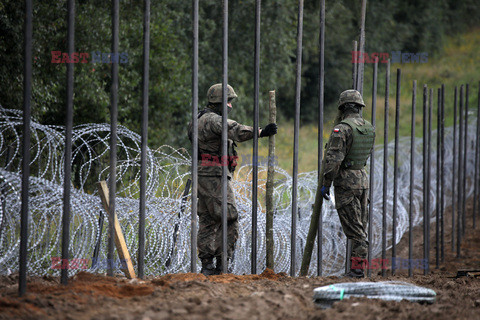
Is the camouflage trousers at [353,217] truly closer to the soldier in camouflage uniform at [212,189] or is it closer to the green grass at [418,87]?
the soldier in camouflage uniform at [212,189]

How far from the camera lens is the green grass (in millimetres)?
21828

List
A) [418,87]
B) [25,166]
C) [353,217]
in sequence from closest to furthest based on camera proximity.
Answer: [25,166] < [353,217] < [418,87]

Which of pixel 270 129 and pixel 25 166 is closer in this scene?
pixel 25 166

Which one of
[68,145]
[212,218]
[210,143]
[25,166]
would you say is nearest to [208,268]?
[212,218]

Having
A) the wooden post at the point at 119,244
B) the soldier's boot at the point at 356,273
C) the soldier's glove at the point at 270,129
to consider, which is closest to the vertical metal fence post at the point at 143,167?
the wooden post at the point at 119,244

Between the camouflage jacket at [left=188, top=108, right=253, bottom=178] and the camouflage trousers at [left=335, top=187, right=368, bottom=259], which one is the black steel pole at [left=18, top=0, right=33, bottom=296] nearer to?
the camouflage jacket at [left=188, top=108, right=253, bottom=178]

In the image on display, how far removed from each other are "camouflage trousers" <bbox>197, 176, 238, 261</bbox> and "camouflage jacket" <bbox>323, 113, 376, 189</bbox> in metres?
1.05

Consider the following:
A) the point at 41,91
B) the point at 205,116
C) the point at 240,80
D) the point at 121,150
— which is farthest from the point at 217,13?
the point at 205,116

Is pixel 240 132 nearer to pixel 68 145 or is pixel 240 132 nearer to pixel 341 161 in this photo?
pixel 341 161

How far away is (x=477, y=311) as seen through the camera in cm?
512

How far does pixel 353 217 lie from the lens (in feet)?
23.5

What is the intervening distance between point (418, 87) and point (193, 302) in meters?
23.5

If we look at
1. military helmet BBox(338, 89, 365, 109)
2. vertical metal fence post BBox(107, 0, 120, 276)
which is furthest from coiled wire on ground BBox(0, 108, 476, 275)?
military helmet BBox(338, 89, 365, 109)

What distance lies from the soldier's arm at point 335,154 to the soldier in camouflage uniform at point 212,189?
3.26 ft
